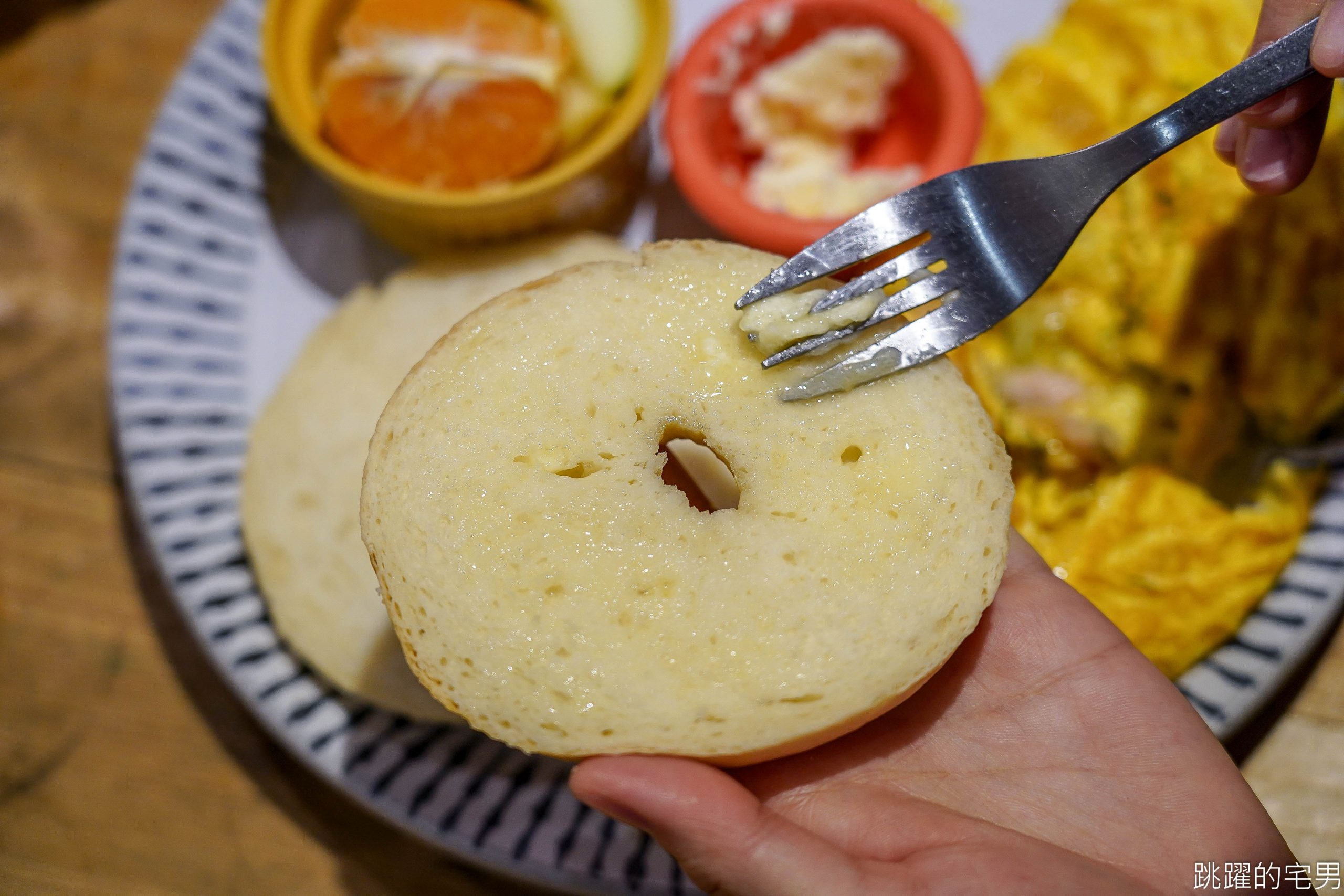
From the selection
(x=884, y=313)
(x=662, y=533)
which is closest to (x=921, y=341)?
(x=884, y=313)

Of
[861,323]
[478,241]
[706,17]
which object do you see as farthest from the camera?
[706,17]

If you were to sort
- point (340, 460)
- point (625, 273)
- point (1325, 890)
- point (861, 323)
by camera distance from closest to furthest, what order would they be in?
1. point (861, 323)
2. point (625, 273)
3. point (1325, 890)
4. point (340, 460)

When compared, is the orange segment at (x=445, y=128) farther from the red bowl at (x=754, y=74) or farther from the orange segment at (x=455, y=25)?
the red bowl at (x=754, y=74)

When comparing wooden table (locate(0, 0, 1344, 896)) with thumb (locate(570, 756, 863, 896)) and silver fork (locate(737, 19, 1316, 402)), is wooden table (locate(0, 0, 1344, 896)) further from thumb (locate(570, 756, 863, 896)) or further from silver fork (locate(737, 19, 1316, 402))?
silver fork (locate(737, 19, 1316, 402))

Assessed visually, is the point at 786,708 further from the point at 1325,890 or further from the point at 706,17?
the point at 706,17

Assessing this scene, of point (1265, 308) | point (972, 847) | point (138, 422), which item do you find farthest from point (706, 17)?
point (972, 847)

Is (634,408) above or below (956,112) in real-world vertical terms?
below
